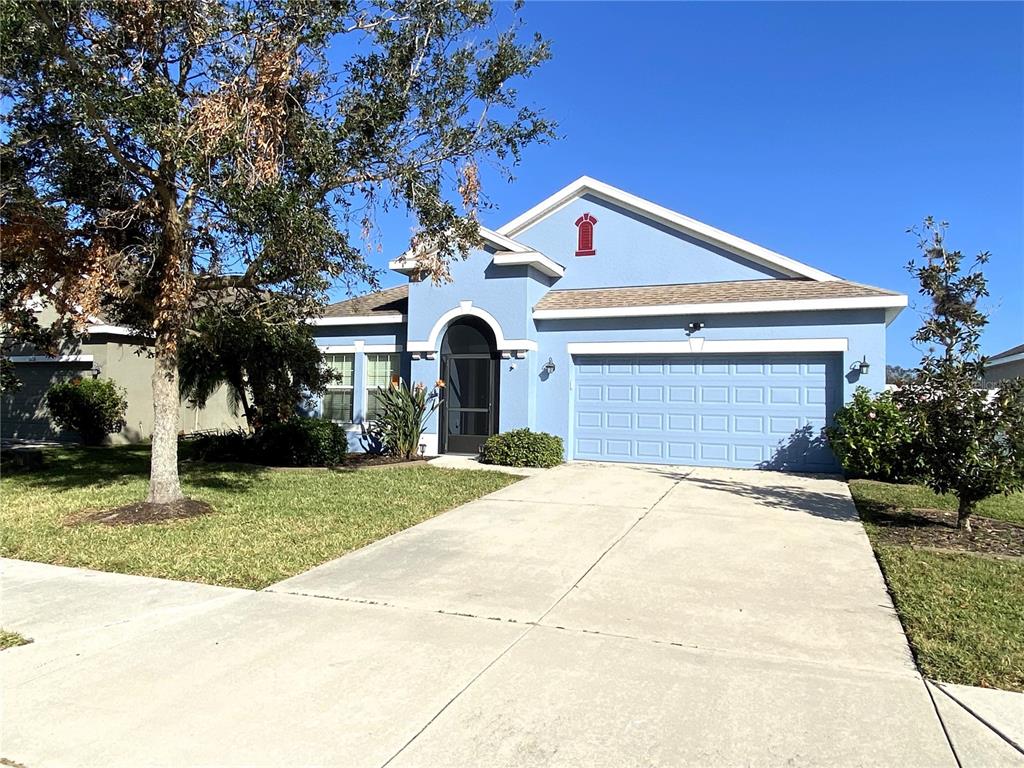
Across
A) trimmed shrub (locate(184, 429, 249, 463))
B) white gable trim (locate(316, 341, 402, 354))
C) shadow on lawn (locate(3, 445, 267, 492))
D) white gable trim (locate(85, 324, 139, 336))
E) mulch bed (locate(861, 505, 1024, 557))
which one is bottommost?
mulch bed (locate(861, 505, 1024, 557))

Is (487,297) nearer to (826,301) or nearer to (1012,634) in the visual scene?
(826,301)

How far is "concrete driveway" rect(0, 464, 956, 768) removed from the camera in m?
3.26

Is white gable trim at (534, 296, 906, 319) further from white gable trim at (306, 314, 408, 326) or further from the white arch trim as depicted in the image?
white gable trim at (306, 314, 408, 326)

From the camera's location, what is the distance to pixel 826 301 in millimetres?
12711

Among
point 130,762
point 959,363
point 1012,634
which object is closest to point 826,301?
point 959,363

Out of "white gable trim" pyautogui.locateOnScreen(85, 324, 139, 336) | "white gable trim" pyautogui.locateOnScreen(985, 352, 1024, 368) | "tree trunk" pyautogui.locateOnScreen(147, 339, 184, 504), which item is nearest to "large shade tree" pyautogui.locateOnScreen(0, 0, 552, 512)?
"tree trunk" pyautogui.locateOnScreen(147, 339, 184, 504)

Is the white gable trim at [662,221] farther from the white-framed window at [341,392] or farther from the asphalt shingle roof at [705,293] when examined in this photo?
the white-framed window at [341,392]

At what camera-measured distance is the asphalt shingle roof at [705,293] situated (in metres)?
13.0

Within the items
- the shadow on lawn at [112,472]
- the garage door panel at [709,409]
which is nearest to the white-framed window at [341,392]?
the shadow on lawn at [112,472]

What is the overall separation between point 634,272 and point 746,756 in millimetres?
13778

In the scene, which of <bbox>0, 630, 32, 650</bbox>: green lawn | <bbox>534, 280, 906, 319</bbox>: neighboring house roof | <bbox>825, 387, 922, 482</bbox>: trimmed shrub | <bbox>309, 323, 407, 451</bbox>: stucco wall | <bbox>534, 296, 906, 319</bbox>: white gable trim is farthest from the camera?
<bbox>309, 323, 407, 451</bbox>: stucco wall

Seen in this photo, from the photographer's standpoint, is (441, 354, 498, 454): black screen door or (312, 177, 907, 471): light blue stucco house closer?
(312, 177, 907, 471): light blue stucco house

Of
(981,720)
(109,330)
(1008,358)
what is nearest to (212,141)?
(981,720)

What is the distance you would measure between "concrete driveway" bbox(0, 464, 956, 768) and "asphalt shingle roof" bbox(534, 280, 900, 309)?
7.26m
